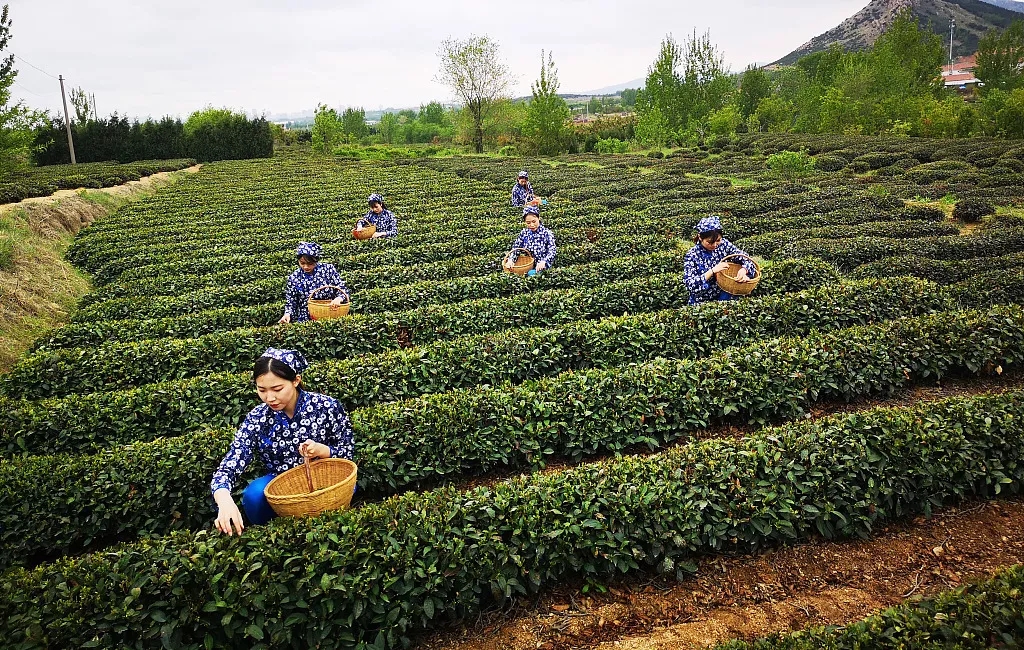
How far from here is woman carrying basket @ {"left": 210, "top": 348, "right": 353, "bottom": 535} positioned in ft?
14.0

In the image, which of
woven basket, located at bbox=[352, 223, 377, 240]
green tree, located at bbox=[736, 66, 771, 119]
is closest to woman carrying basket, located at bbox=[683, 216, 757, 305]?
woven basket, located at bbox=[352, 223, 377, 240]

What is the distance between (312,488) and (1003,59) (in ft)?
214

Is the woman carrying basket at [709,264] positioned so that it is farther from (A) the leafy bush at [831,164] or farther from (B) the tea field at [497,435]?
(A) the leafy bush at [831,164]

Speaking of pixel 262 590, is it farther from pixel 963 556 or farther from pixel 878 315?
pixel 878 315

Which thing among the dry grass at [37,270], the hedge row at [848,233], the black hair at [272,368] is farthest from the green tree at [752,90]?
the black hair at [272,368]

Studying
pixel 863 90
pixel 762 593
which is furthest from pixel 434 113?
pixel 762 593

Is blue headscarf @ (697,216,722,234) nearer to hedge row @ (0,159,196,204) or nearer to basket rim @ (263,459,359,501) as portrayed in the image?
basket rim @ (263,459,359,501)

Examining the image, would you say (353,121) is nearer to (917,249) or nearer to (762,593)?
(917,249)

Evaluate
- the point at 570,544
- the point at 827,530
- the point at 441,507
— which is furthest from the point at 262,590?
the point at 827,530

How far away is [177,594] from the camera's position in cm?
369

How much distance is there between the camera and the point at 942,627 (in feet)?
10.1

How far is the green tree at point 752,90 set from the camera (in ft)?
206

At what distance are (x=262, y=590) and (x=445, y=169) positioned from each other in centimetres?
3721

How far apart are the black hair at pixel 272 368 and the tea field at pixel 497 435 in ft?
3.55
